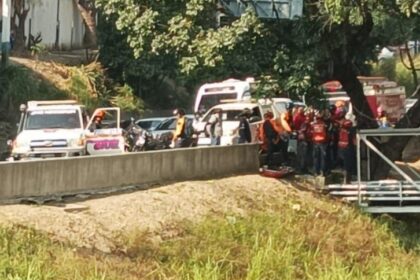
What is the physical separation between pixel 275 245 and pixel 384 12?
4.62 metres

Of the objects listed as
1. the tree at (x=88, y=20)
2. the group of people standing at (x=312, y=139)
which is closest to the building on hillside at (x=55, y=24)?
the tree at (x=88, y=20)

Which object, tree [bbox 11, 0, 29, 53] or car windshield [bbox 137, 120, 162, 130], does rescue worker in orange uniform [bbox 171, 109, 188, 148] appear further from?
tree [bbox 11, 0, 29, 53]

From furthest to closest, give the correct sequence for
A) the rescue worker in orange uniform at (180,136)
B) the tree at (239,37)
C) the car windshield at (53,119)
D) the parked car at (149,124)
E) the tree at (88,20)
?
the tree at (88,20) → the parked car at (149,124) → the car windshield at (53,119) → the rescue worker in orange uniform at (180,136) → the tree at (239,37)

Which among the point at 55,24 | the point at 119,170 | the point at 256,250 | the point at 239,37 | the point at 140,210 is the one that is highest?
the point at 55,24

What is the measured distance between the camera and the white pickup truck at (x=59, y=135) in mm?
23234

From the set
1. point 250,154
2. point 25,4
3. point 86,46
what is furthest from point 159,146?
point 86,46

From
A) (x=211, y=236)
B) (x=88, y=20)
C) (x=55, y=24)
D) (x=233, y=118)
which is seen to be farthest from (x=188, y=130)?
(x=88, y=20)

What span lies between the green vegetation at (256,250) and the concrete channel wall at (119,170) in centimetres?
169

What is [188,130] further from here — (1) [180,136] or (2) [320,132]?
(2) [320,132]

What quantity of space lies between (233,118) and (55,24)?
20278 millimetres

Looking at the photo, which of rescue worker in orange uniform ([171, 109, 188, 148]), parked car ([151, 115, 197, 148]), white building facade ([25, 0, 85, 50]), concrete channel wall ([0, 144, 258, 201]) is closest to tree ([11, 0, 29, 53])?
white building facade ([25, 0, 85, 50])

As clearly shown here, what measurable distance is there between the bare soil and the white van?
7.25 metres

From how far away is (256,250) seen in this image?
17.1 m

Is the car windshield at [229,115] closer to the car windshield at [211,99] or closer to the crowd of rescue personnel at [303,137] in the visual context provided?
the crowd of rescue personnel at [303,137]
